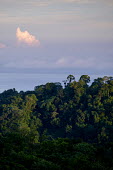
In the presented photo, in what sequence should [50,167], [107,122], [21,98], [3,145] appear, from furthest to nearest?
1. [21,98]
2. [107,122]
3. [3,145]
4. [50,167]

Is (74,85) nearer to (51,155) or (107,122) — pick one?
(107,122)

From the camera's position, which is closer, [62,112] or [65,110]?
[65,110]

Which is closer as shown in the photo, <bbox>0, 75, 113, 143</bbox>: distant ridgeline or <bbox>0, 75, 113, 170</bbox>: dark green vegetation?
<bbox>0, 75, 113, 170</bbox>: dark green vegetation

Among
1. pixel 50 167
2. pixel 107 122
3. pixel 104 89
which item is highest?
pixel 104 89

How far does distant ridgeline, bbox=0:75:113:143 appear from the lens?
129ft

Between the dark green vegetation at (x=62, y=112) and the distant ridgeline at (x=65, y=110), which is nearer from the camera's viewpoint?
the dark green vegetation at (x=62, y=112)

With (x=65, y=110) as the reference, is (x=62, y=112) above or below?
below

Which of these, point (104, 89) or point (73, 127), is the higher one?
point (104, 89)

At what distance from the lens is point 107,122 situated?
38906mm

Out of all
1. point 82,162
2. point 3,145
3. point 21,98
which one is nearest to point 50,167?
point 82,162

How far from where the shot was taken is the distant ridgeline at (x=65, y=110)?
39.5 meters

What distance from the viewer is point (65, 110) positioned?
141 feet

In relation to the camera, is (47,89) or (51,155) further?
(47,89)

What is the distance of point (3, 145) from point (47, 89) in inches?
850
